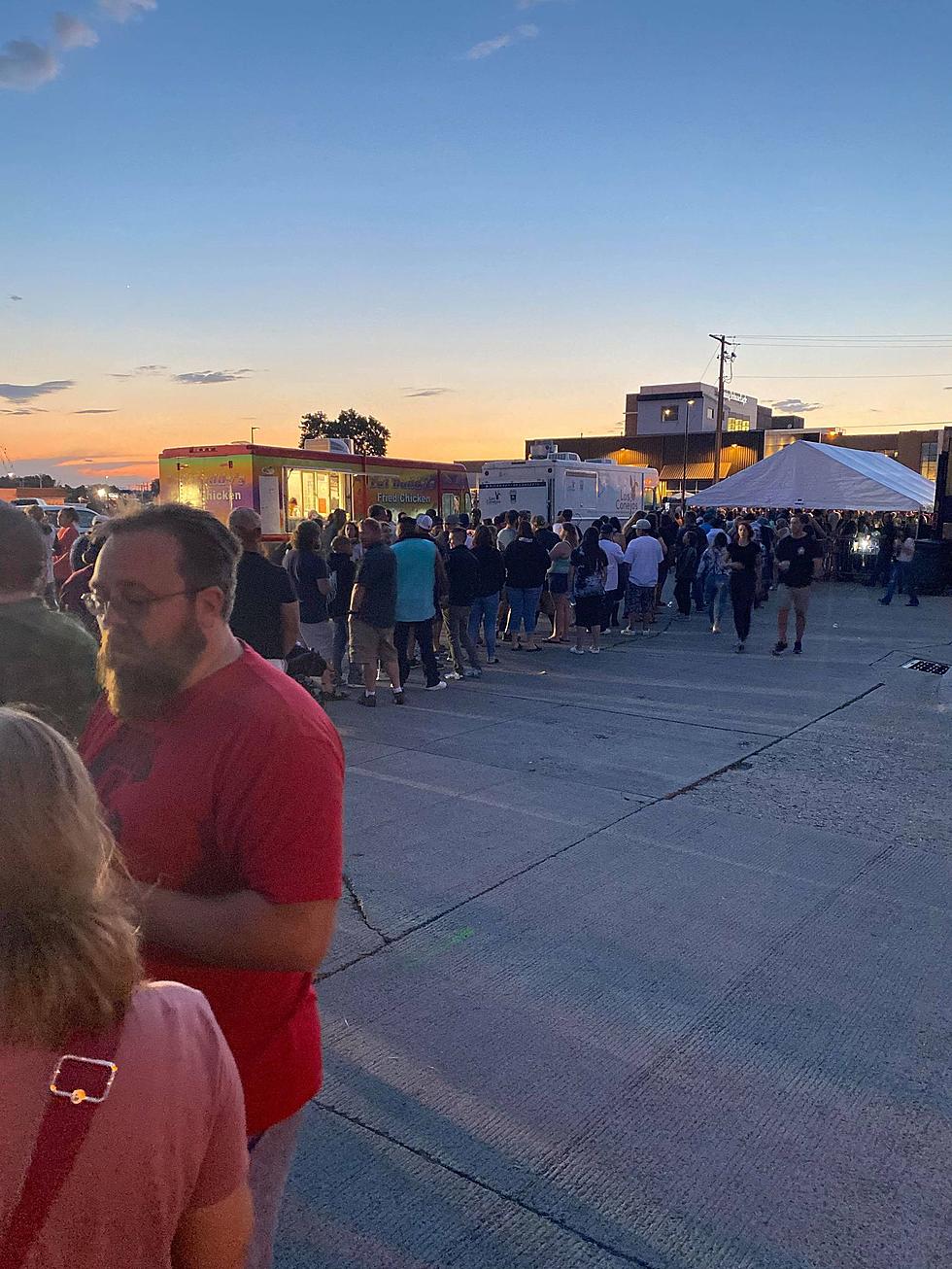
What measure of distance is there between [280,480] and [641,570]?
693 centimetres

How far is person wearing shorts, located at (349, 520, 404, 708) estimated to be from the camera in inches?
332

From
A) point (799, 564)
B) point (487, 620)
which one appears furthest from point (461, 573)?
point (799, 564)

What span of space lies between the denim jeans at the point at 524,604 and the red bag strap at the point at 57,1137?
10729 mm

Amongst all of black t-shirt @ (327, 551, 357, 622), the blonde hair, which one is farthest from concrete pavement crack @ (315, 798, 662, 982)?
black t-shirt @ (327, 551, 357, 622)

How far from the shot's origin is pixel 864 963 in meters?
3.91

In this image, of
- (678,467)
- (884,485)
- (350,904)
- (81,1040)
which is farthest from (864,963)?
(678,467)

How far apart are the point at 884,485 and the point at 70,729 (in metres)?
21.0

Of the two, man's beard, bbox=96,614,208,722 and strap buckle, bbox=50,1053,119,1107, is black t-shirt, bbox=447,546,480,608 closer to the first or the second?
man's beard, bbox=96,614,208,722

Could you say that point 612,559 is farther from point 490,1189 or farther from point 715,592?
point 490,1189

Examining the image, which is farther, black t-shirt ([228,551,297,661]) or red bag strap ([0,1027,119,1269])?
black t-shirt ([228,551,297,661])

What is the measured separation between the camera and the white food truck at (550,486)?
21.0 m

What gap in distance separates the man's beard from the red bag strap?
28.5 inches

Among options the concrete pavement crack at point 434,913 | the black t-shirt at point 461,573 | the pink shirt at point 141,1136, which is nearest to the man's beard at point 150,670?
the pink shirt at point 141,1136

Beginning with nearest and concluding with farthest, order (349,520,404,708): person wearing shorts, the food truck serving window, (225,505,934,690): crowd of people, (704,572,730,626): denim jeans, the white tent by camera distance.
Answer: (349,520,404,708): person wearing shorts < (225,505,934,690): crowd of people < (704,572,730,626): denim jeans < the food truck serving window < the white tent
